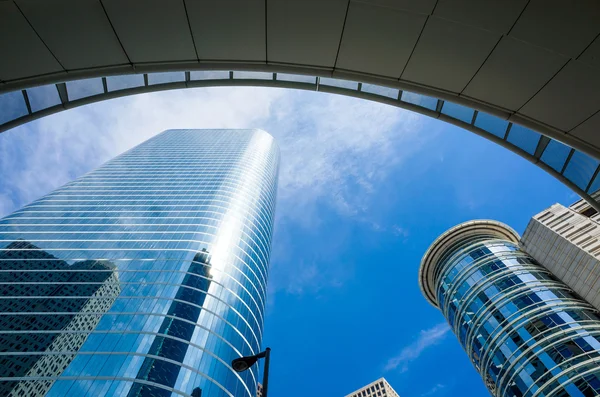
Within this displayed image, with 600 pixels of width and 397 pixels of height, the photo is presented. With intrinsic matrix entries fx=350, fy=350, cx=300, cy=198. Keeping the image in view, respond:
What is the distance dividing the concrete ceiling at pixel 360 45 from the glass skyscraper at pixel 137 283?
48945 mm

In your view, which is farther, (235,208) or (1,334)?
(235,208)

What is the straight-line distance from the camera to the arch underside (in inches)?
262

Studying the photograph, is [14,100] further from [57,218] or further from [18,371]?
[57,218]

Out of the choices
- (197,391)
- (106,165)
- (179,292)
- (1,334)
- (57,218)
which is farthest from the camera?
(106,165)

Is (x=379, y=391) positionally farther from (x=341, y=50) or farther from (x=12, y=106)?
(x=12, y=106)

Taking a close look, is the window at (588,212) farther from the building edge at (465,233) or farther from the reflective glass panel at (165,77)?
the reflective glass panel at (165,77)

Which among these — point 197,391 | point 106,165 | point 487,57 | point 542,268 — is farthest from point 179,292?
point 106,165

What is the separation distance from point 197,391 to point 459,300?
129 feet

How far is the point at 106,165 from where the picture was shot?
113250 mm

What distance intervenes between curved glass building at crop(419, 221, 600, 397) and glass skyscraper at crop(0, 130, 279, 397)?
35329 millimetres

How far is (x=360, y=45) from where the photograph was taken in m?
7.74

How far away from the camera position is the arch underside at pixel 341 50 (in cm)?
665

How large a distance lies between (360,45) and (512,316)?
4603 cm

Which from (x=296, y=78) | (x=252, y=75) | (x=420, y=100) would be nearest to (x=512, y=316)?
(x=420, y=100)
